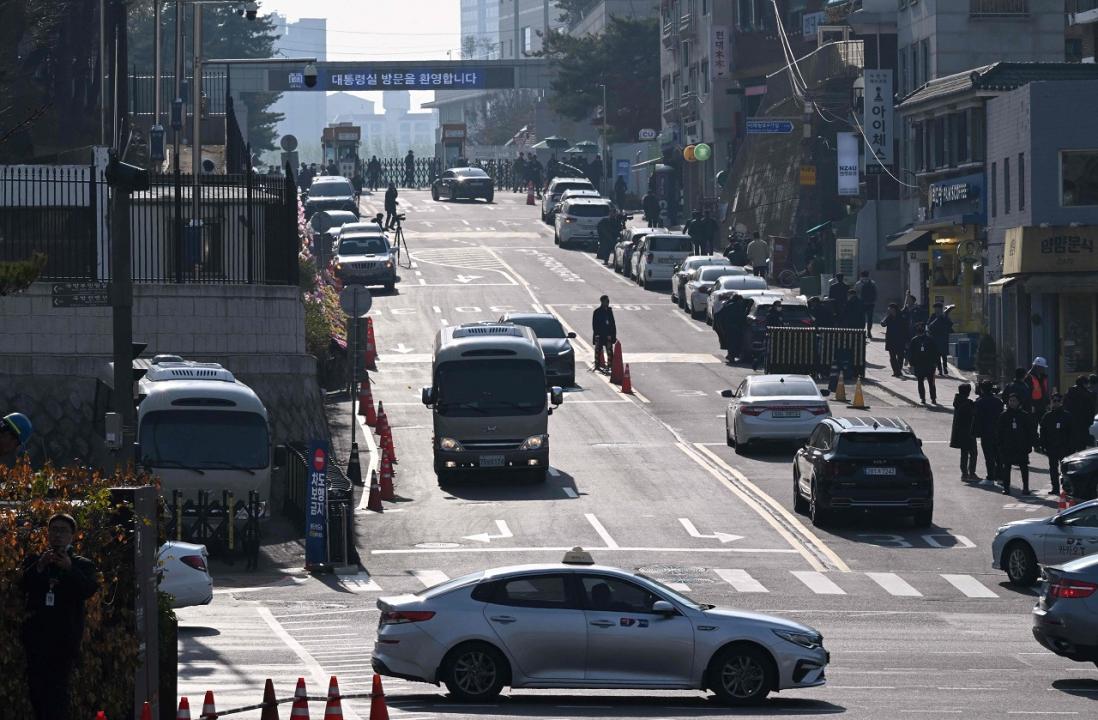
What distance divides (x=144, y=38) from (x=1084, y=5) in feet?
252

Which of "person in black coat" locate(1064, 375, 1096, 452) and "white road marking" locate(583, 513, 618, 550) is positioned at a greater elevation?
"person in black coat" locate(1064, 375, 1096, 452)

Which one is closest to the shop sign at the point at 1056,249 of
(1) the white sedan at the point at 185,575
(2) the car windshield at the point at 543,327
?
(2) the car windshield at the point at 543,327

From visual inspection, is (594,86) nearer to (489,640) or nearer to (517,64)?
(517,64)

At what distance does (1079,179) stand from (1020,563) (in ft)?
77.2

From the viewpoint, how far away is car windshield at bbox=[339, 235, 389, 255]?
2539 inches

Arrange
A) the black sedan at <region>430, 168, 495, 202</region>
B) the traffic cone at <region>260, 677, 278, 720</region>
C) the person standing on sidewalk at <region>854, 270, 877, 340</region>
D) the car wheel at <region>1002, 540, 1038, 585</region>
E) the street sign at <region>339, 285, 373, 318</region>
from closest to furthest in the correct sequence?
the traffic cone at <region>260, 677, 278, 720</region> → the car wheel at <region>1002, 540, 1038, 585</region> → the street sign at <region>339, 285, 373, 318</region> → the person standing on sidewalk at <region>854, 270, 877, 340</region> → the black sedan at <region>430, 168, 495, 202</region>

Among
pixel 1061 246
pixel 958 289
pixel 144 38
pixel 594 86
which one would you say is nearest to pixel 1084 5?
pixel 958 289

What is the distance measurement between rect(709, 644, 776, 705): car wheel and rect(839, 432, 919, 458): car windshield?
1211 centimetres

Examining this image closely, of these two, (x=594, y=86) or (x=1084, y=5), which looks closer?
(x=1084, y=5)

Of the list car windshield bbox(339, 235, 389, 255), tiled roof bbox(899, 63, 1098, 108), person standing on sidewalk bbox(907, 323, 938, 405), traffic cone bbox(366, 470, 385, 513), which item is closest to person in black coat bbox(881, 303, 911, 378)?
person standing on sidewalk bbox(907, 323, 938, 405)

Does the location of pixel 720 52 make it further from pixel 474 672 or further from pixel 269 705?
pixel 269 705

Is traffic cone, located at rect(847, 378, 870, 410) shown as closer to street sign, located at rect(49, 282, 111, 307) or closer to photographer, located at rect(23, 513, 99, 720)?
street sign, located at rect(49, 282, 111, 307)

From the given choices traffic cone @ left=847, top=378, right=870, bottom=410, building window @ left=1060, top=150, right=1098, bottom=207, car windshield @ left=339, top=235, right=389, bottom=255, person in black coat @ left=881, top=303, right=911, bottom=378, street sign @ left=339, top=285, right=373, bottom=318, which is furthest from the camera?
car windshield @ left=339, top=235, right=389, bottom=255

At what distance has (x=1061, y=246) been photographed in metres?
46.9
